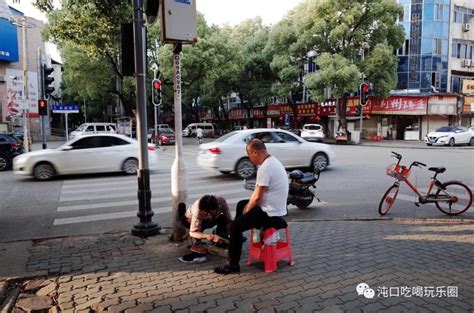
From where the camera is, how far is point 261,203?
4.36 metres

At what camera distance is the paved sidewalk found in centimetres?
360

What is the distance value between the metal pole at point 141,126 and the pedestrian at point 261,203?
1862 mm

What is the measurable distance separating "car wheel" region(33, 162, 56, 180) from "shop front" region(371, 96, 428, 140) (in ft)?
98.4

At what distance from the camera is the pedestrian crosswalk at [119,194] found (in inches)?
293

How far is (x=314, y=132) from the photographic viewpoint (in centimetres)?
3045

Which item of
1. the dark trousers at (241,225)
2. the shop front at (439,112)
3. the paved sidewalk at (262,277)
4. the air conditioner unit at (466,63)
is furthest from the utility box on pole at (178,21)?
the air conditioner unit at (466,63)

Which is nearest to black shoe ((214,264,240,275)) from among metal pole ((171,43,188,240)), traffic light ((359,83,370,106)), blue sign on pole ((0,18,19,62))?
metal pole ((171,43,188,240))

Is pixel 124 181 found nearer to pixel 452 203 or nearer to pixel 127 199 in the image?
pixel 127 199

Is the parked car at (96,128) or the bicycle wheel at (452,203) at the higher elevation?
the parked car at (96,128)

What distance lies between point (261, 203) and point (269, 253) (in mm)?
569

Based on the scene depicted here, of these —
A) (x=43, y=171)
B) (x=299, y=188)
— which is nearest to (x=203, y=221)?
(x=299, y=188)

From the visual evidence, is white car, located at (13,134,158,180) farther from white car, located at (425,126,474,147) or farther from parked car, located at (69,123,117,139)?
white car, located at (425,126,474,147)

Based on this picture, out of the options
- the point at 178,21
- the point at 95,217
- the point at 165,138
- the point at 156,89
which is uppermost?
the point at 156,89

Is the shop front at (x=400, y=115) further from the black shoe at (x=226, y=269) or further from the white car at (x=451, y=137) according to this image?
the black shoe at (x=226, y=269)
